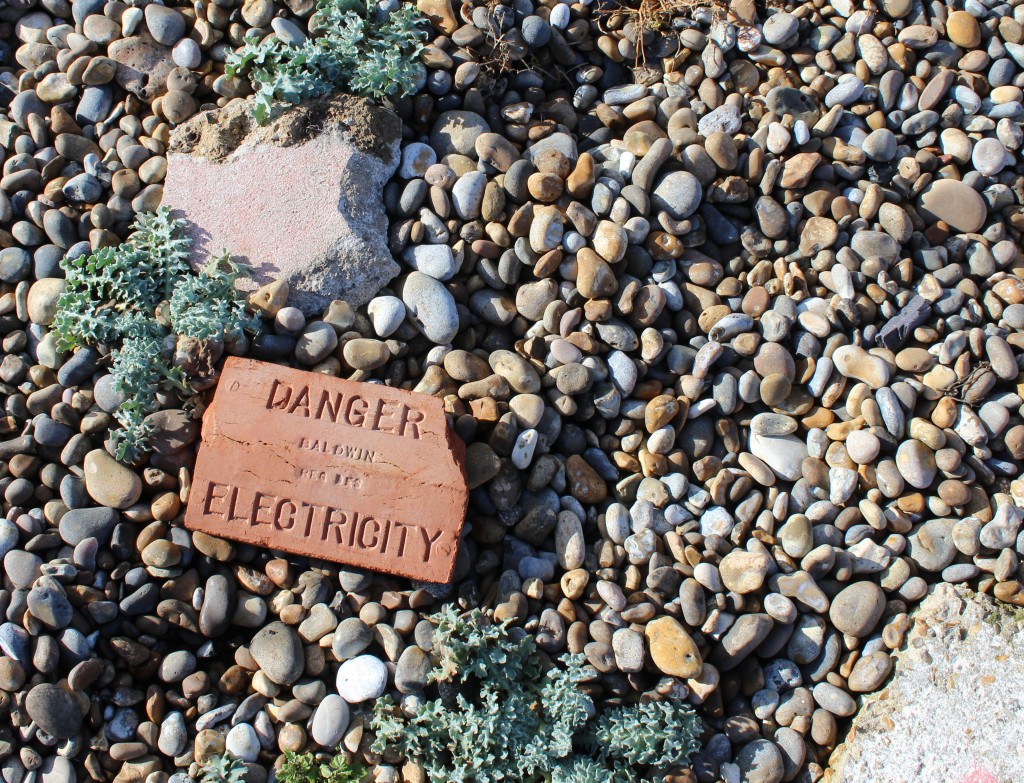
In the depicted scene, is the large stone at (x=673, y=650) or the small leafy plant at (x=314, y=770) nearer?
the small leafy plant at (x=314, y=770)

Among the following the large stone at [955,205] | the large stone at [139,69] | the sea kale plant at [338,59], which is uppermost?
the sea kale plant at [338,59]

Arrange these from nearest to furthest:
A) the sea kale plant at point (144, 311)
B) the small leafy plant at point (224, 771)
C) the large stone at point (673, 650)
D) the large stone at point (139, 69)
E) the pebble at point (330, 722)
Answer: the small leafy plant at point (224, 771) < the pebble at point (330, 722) < the large stone at point (673, 650) < the sea kale plant at point (144, 311) < the large stone at point (139, 69)

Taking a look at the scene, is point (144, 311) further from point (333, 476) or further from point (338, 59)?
point (338, 59)

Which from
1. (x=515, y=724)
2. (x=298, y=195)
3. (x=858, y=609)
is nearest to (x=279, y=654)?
(x=515, y=724)

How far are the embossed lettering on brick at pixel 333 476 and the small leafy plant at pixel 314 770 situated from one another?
666 mm

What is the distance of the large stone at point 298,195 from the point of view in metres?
3.75

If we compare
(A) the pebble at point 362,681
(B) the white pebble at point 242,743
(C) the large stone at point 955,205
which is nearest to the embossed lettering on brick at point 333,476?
(A) the pebble at point 362,681

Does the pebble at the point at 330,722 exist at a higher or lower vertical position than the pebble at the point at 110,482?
lower

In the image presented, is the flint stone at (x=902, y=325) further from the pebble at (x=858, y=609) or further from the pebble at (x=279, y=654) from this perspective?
the pebble at (x=279, y=654)

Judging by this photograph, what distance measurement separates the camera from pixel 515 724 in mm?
3152

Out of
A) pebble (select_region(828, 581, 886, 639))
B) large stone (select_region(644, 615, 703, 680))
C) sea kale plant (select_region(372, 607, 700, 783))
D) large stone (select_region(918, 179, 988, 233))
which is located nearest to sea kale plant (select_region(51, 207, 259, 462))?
sea kale plant (select_region(372, 607, 700, 783))

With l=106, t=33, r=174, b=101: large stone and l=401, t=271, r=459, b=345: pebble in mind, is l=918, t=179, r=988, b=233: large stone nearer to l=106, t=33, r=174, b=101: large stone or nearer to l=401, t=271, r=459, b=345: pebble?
l=401, t=271, r=459, b=345: pebble

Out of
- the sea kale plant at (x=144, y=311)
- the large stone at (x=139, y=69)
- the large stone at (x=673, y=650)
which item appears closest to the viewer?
the large stone at (x=673, y=650)

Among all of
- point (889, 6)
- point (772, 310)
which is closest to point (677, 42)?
point (889, 6)
